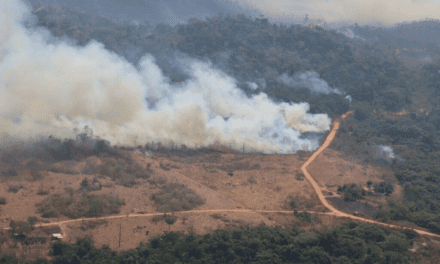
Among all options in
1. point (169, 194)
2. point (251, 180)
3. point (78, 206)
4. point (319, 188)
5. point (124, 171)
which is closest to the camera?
point (78, 206)

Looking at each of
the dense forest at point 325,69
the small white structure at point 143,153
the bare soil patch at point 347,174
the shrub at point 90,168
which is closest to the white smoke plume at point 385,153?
the dense forest at point 325,69

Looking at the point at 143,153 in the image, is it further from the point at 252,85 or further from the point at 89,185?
the point at 252,85

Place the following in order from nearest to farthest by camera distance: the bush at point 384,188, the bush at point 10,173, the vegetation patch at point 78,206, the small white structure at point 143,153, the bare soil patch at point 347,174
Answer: the vegetation patch at point 78,206 < the bush at point 10,173 < the bare soil patch at point 347,174 < the bush at point 384,188 < the small white structure at point 143,153

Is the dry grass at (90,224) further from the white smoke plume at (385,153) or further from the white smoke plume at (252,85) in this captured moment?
the white smoke plume at (252,85)

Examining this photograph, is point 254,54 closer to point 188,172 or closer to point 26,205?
point 188,172

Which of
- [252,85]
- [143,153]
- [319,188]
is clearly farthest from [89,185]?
[252,85]

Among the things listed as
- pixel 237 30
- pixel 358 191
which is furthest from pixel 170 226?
Answer: pixel 237 30
